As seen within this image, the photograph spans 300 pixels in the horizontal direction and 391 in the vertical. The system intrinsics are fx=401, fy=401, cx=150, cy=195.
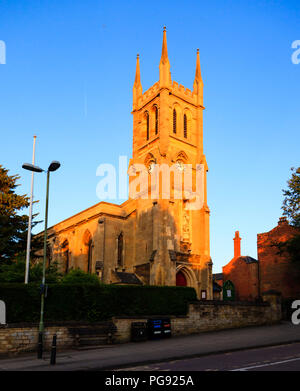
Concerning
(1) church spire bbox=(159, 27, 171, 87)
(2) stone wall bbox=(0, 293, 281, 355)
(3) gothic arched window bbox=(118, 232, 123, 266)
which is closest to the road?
A: (2) stone wall bbox=(0, 293, 281, 355)

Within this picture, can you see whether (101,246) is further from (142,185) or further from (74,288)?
(74,288)

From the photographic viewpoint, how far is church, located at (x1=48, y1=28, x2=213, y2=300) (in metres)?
36.0

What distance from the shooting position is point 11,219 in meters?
29.3

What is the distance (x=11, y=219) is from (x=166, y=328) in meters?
14.3

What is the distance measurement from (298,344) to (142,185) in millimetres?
24831

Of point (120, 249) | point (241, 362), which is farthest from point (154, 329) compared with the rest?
point (120, 249)

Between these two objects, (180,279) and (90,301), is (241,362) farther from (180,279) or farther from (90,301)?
(180,279)

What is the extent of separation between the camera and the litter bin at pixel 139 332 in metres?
20.8

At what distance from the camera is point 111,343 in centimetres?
2033

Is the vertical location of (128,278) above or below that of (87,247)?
below

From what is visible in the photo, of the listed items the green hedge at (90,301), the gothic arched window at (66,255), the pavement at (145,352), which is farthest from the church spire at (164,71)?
the pavement at (145,352)

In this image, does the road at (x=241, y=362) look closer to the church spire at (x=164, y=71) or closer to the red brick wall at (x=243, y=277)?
the red brick wall at (x=243, y=277)

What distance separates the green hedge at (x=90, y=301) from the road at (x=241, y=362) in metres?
7.51

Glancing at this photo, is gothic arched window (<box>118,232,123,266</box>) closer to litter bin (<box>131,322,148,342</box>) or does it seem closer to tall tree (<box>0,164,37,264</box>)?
tall tree (<box>0,164,37,264</box>)
